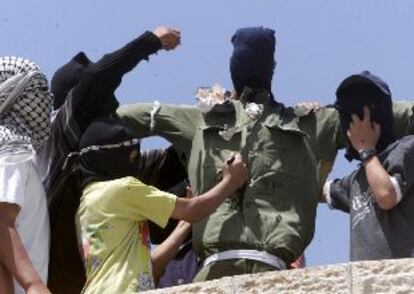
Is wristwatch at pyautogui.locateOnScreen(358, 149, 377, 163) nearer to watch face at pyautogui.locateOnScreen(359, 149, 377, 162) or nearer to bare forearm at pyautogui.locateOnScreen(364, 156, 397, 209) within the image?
watch face at pyautogui.locateOnScreen(359, 149, 377, 162)

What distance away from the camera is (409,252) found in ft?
16.2

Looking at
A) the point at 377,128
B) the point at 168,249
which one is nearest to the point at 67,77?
the point at 168,249

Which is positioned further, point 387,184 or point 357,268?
point 387,184

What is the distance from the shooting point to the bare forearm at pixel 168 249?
5324mm

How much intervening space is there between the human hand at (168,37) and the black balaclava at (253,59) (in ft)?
0.95

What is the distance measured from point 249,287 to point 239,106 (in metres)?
1.25

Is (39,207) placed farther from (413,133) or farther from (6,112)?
(413,133)

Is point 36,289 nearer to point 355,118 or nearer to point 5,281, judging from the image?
point 5,281

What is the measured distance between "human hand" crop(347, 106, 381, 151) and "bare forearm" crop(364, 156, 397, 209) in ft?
0.74

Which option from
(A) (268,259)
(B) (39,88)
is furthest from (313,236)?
(B) (39,88)

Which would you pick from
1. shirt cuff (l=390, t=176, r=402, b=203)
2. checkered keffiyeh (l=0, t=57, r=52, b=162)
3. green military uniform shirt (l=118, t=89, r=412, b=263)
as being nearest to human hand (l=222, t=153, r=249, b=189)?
green military uniform shirt (l=118, t=89, r=412, b=263)

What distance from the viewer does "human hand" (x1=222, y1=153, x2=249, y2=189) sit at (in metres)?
5.15

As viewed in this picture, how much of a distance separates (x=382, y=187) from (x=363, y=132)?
0.38 m

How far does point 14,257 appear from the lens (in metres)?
4.67
